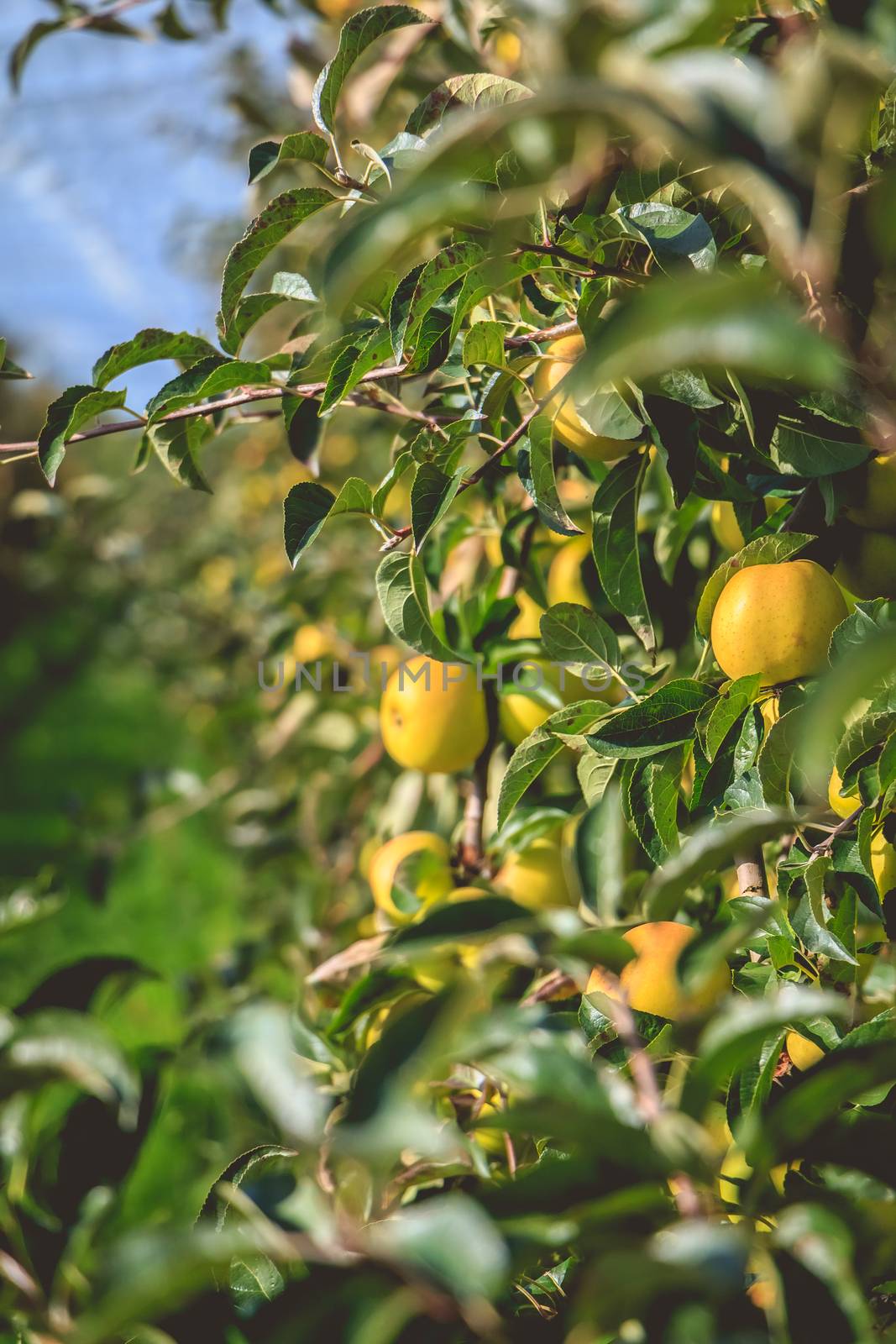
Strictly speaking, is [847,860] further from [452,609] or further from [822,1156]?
[452,609]

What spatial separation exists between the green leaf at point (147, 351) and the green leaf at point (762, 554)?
39 centimetres

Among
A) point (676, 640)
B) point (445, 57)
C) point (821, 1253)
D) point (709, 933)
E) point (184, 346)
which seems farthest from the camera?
point (445, 57)

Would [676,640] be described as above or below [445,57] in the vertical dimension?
below

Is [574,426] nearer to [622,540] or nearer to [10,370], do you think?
[622,540]

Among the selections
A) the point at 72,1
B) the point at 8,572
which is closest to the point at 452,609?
the point at 72,1

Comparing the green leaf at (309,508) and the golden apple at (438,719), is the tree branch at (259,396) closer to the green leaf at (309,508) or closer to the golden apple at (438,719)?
the green leaf at (309,508)

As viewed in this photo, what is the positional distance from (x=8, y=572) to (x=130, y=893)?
395cm

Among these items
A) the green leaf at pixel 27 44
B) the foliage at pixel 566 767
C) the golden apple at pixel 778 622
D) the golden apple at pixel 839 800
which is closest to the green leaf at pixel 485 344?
the foliage at pixel 566 767

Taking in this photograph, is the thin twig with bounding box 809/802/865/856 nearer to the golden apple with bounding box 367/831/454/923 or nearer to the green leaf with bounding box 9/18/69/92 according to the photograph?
the golden apple with bounding box 367/831/454/923

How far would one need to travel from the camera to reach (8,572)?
6.36 m

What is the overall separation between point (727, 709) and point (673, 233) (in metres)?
0.28

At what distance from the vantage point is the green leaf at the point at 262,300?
71 centimetres

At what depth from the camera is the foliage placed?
0.34 metres

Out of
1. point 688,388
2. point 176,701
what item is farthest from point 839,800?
point 176,701
